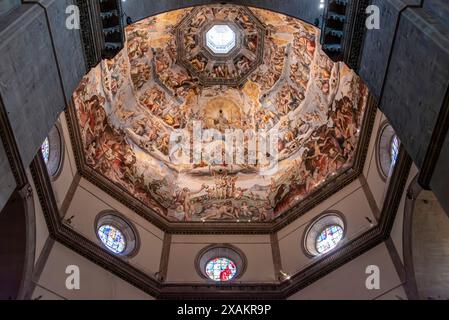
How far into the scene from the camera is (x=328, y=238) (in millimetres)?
16359

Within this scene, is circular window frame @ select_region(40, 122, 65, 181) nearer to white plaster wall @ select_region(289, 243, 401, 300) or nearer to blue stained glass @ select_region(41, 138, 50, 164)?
blue stained glass @ select_region(41, 138, 50, 164)

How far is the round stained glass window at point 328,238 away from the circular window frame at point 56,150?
904 centimetres

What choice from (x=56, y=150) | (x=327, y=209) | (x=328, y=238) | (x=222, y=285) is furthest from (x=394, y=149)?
(x=56, y=150)

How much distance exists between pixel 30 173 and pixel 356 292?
9.93m

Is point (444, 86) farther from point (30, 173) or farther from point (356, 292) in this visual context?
point (30, 173)

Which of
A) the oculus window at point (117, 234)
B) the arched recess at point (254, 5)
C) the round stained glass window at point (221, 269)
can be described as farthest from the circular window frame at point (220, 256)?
the arched recess at point (254, 5)

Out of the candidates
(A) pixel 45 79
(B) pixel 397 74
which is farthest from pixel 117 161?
(B) pixel 397 74

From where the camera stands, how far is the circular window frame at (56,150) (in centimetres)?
1483

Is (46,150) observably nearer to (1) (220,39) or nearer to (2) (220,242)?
(2) (220,242)

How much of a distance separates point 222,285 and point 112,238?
13.7ft

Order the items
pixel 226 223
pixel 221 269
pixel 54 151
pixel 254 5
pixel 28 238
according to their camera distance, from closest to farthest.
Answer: pixel 254 5 → pixel 28 238 → pixel 54 151 → pixel 221 269 → pixel 226 223

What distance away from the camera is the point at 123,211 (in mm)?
17250

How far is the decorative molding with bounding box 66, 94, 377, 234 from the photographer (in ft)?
52.1

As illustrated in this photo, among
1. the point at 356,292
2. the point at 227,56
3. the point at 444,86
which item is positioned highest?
the point at 227,56
